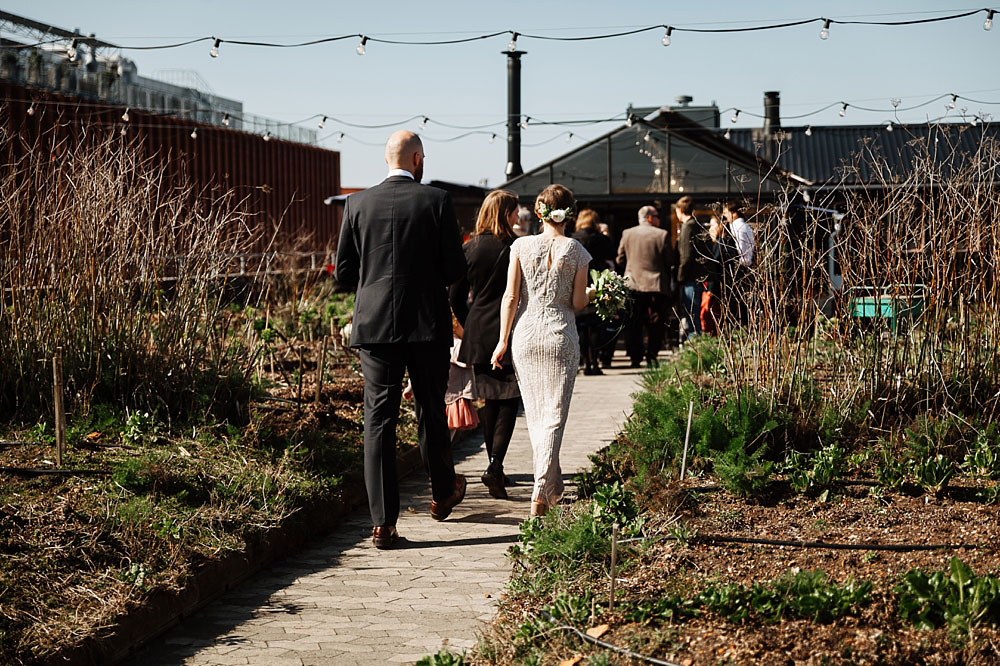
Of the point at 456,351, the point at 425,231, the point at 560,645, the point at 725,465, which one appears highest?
the point at 425,231

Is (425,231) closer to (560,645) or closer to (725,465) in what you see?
(725,465)

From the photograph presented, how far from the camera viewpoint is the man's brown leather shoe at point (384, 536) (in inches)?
212

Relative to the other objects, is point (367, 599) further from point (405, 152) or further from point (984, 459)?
point (984, 459)

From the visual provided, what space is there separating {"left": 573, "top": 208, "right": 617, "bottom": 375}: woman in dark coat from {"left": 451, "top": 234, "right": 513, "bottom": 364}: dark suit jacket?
12.9 ft

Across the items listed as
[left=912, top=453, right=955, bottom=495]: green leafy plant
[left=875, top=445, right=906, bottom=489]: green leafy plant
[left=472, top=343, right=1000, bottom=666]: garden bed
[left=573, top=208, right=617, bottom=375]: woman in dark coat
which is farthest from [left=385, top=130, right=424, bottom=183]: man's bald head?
[left=573, top=208, right=617, bottom=375]: woman in dark coat

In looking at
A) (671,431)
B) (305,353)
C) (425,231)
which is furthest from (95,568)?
(305,353)

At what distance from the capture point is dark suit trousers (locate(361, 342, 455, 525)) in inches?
212

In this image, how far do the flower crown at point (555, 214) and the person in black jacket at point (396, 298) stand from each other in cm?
66

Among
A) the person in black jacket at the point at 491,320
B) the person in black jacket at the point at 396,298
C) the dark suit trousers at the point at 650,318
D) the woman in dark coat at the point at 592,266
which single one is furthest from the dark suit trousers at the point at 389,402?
the dark suit trousers at the point at 650,318

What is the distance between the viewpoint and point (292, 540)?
537 cm

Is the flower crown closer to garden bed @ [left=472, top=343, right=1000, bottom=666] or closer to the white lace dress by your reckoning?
the white lace dress

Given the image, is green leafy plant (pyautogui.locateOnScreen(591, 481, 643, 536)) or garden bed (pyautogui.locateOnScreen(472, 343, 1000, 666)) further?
green leafy plant (pyautogui.locateOnScreen(591, 481, 643, 536))

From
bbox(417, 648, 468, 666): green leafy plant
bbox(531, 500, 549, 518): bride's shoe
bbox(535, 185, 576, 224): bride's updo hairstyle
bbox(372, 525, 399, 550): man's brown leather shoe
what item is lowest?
bbox(417, 648, 468, 666): green leafy plant

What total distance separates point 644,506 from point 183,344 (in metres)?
3.22
